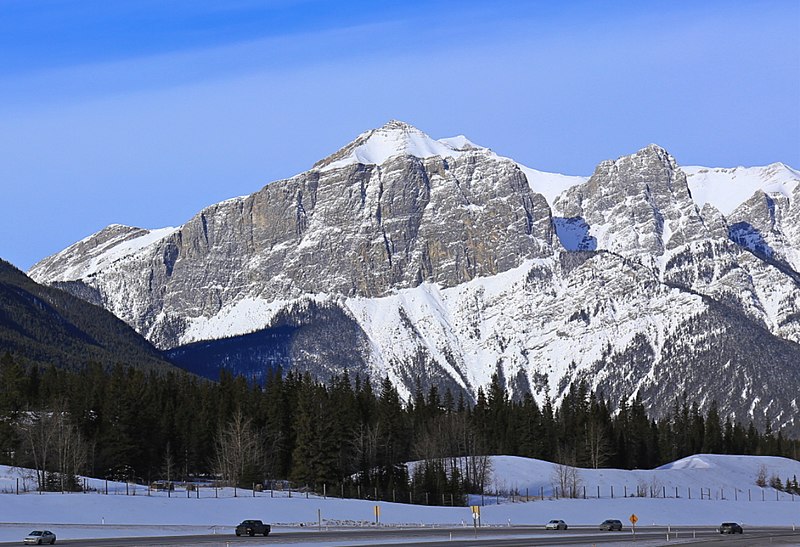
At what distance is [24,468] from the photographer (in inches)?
5846

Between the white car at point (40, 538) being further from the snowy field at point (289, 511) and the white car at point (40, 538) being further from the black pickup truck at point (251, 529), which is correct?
the black pickup truck at point (251, 529)

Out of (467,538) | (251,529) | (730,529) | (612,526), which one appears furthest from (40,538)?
(730,529)

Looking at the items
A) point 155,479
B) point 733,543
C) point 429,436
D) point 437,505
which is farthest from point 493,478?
point 733,543

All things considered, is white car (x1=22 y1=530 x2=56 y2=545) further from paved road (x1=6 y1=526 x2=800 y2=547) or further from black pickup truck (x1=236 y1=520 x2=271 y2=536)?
black pickup truck (x1=236 y1=520 x2=271 y2=536)

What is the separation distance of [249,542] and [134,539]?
316 inches

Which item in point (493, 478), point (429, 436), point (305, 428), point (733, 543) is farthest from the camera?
point (429, 436)

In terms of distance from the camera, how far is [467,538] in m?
98.8

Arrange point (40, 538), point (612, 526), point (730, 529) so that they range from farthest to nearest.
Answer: point (612, 526) → point (730, 529) → point (40, 538)

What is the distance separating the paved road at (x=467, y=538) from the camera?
9112 cm

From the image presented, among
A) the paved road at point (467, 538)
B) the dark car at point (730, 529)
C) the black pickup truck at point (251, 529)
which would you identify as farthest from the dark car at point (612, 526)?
the black pickup truck at point (251, 529)

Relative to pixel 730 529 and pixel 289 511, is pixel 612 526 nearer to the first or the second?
pixel 730 529

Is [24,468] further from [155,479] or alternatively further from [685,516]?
[685,516]

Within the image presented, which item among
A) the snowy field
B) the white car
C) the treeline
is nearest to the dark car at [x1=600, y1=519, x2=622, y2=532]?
the snowy field

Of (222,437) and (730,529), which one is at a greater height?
(222,437)
